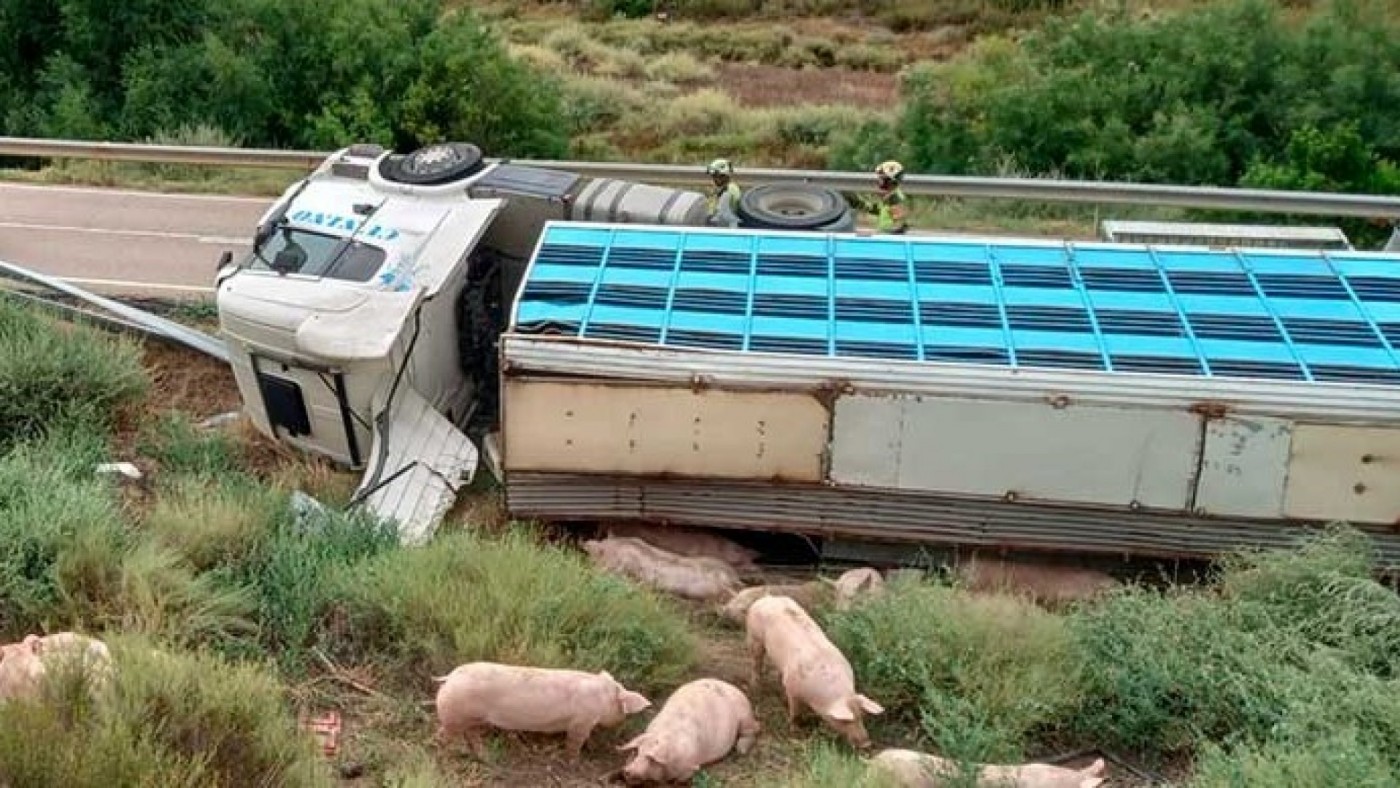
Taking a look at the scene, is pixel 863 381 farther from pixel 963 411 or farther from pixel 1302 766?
pixel 1302 766

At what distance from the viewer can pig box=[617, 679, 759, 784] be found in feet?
23.2

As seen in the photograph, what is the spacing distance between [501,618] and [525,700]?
2.95 feet

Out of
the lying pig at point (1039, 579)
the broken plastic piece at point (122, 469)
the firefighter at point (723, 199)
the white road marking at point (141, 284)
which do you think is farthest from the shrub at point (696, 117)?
the lying pig at point (1039, 579)

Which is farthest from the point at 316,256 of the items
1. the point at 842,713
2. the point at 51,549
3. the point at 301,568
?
the point at 842,713

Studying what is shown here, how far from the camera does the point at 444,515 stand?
1122cm

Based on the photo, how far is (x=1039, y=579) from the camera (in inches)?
421

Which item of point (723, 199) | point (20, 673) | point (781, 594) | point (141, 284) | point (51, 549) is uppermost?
point (20, 673)

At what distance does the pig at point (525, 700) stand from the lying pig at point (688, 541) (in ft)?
12.1

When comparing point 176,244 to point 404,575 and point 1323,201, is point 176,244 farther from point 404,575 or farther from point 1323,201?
point 1323,201

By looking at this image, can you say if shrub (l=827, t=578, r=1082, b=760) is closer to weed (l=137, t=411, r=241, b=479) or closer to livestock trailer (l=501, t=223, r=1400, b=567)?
livestock trailer (l=501, t=223, r=1400, b=567)

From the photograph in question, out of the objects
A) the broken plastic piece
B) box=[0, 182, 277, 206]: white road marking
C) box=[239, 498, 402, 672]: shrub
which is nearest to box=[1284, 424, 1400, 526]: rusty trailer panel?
box=[239, 498, 402, 672]: shrub

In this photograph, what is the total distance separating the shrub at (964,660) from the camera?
7.46m

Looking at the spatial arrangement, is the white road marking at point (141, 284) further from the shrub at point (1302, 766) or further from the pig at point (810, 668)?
the shrub at point (1302, 766)

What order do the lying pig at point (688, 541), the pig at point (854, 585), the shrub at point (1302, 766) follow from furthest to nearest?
1. the lying pig at point (688, 541)
2. the pig at point (854, 585)
3. the shrub at point (1302, 766)
